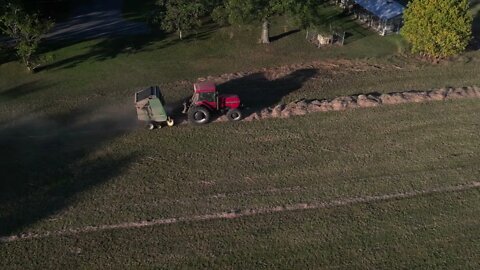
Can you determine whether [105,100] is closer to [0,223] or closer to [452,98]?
[0,223]

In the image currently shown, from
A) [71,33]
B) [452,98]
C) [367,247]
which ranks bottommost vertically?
[367,247]

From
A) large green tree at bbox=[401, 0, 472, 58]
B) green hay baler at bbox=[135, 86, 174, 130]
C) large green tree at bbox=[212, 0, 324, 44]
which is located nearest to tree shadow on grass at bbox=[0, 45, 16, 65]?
large green tree at bbox=[212, 0, 324, 44]

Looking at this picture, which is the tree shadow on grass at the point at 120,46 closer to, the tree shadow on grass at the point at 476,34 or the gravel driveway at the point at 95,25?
the gravel driveway at the point at 95,25

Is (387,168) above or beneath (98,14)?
beneath

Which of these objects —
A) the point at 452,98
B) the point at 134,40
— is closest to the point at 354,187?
the point at 452,98

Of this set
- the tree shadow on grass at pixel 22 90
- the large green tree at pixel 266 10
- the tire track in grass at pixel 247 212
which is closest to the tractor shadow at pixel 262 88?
the large green tree at pixel 266 10

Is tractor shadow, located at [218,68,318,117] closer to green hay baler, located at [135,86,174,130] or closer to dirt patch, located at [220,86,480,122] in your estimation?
dirt patch, located at [220,86,480,122]
